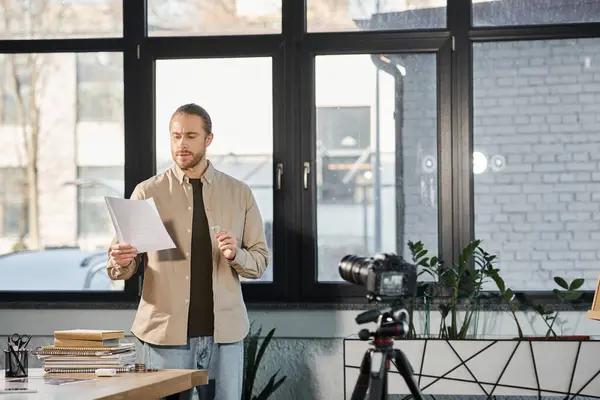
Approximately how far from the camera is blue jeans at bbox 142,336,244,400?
375 cm

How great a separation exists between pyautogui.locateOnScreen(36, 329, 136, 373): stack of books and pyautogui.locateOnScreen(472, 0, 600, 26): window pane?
8.61ft

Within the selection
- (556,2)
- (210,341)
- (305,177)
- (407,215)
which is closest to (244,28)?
(305,177)

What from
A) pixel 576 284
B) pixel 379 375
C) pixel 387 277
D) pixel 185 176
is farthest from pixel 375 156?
pixel 379 375

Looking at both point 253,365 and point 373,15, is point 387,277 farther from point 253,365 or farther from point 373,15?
point 373,15

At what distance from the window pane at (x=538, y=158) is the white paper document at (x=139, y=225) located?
6.23 ft

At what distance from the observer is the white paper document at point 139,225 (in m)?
3.58

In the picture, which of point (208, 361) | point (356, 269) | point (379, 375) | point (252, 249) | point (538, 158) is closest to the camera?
point (379, 375)

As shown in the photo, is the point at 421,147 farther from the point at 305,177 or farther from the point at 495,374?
the point at 495,374

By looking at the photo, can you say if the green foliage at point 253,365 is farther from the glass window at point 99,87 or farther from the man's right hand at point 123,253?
the glass window at point 99,87

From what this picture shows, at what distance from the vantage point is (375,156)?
4.99 m

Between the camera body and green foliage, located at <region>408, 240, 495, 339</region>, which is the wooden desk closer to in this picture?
the camera body

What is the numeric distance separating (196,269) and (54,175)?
1635 millimetres

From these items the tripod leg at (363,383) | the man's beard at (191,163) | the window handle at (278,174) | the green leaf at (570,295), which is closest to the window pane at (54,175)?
the window handle at (278,174)

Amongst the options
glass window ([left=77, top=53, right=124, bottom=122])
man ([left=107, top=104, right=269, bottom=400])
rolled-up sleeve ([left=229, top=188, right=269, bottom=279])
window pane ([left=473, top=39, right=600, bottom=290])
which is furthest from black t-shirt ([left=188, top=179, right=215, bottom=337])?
window pane ([left=473, top=39, right=600, bottom=290])
